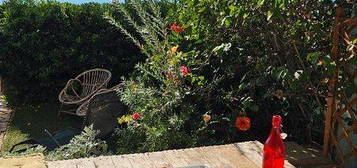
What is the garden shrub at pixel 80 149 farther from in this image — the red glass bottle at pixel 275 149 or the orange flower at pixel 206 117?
the red glass bottle at pixel 275 149

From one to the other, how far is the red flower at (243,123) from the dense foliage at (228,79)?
4.9 inches

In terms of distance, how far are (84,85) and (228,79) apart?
3149 mm

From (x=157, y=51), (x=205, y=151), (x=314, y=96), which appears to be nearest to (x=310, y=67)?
(x=314, y=96)

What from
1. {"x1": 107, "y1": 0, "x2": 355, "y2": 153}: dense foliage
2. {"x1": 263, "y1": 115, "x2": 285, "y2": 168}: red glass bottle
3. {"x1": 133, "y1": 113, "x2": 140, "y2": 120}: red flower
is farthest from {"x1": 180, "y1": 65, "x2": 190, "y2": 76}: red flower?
{"x1": 263, "y1": 115, "x2": 285, "y2": 168}: red glass bottle

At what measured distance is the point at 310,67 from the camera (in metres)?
3.47

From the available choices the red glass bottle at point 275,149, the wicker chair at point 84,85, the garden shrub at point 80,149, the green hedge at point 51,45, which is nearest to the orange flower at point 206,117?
the garden shrub at point 80,149

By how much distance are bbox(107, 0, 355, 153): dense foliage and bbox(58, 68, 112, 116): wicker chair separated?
6.71 ft

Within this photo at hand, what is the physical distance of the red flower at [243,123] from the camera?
3801mm

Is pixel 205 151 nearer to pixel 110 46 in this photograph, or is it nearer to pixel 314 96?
pixel 314 96

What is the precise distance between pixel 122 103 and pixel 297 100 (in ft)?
6.10

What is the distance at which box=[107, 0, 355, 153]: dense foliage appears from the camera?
3654 millimetres

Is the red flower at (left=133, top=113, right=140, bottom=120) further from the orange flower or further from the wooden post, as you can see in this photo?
the wooden post

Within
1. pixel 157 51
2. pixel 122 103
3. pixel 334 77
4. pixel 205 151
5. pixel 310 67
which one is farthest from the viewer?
pixel 122 103

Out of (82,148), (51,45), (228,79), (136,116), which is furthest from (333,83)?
(51,45)
